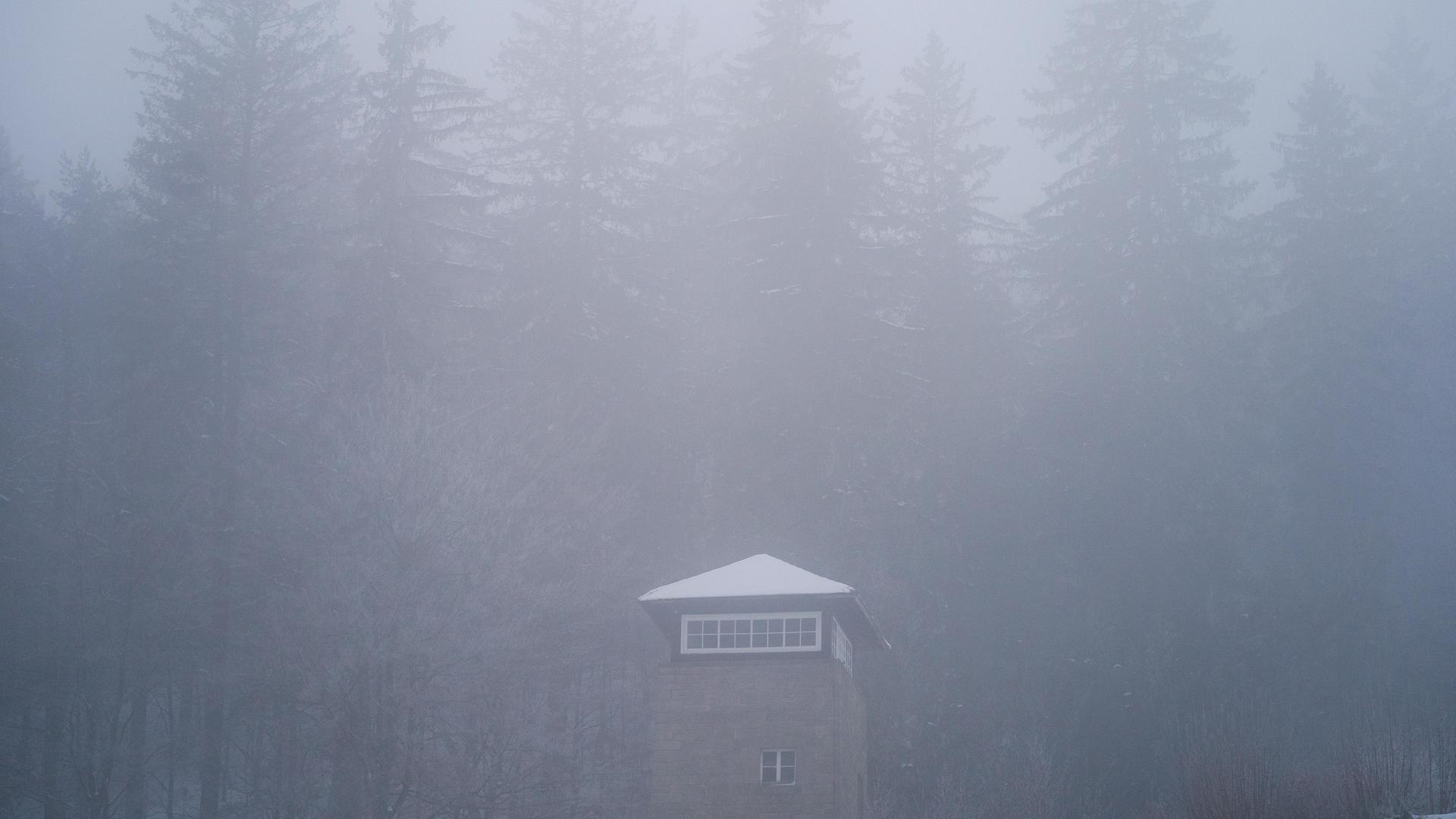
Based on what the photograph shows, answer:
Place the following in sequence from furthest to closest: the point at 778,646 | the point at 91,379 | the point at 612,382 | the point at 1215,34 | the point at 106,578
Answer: the point at 91,379
the point at 1215,34
the point at 612,382
the point at 106,578
the point at 778,646

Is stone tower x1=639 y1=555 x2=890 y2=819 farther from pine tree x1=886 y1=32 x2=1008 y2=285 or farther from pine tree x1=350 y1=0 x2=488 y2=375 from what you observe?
pine tree x1=886 y1=32 x2=1008 y2=285

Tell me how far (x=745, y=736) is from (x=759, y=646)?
1905 millimetres

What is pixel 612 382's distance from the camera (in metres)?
33.7

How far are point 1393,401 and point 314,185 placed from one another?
105ft

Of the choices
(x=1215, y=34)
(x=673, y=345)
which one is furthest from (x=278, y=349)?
(x=1215, y=34)

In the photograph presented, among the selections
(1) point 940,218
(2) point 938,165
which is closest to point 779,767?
(1) point 940,218

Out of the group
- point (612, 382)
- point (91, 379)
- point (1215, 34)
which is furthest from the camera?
point (91, 379)

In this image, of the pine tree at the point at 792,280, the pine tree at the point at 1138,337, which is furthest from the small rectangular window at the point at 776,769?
the pine tree at the point at 1138,337

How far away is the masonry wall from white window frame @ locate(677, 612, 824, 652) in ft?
0.96

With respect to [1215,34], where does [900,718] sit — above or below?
below

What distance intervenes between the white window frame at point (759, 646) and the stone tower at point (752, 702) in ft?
0.07

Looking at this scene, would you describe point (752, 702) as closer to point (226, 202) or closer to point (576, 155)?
point (576, 155)

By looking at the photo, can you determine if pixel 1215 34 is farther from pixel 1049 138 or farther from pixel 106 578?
pixel 106 578

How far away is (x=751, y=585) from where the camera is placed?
2638 cm
